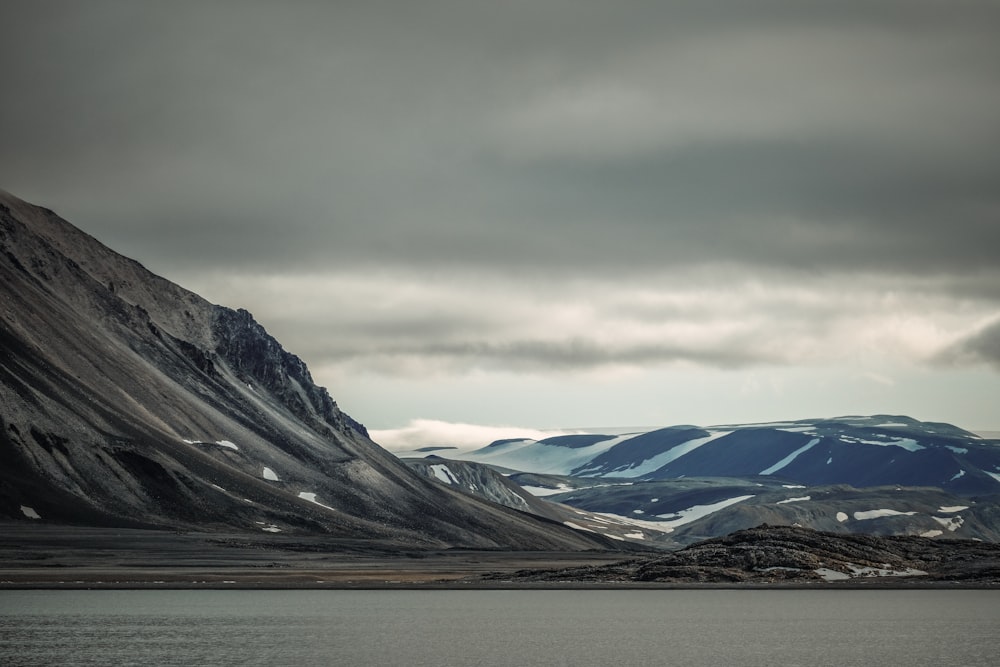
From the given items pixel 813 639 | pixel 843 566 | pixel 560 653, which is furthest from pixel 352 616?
pixel 843 566

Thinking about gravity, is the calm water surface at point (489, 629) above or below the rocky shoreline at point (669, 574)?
below

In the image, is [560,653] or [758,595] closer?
[560,653]

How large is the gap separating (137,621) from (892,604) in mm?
84677

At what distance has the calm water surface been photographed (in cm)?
8400

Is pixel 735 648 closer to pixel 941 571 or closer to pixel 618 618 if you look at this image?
pixel 618 618

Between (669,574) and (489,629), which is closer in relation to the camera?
(489,629)

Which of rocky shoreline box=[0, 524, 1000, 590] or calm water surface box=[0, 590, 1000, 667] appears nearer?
calm water surface box=[0, 590, 1000, 667]

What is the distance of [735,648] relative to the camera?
9206 cm

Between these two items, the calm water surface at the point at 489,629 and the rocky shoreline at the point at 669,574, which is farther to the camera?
the rocky shoreline at the point at 669,574

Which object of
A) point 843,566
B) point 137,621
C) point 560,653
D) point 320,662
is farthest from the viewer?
point 843,566

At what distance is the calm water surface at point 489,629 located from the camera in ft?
276

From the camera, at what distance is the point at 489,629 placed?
357 ft

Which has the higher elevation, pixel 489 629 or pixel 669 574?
pixel 669 574

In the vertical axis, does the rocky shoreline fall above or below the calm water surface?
above
